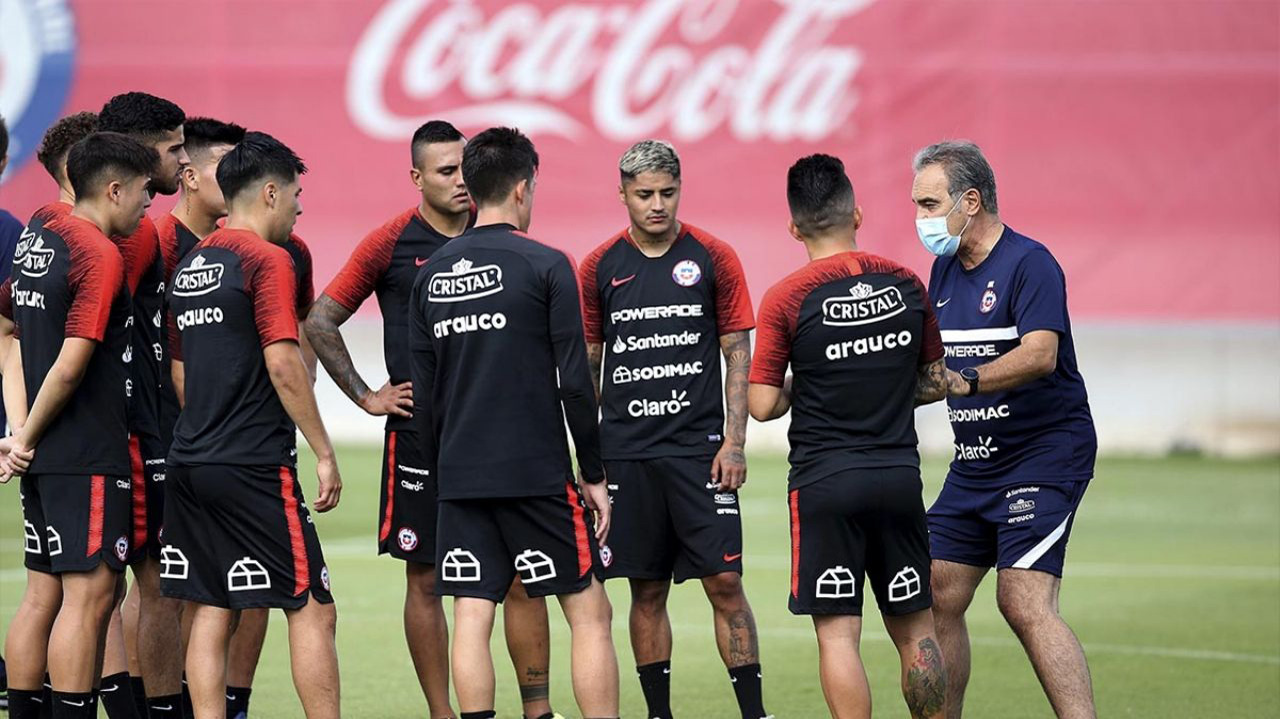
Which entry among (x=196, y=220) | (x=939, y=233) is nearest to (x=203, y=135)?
(x=196, y=220)

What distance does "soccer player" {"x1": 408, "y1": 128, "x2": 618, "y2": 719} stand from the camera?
6605mm

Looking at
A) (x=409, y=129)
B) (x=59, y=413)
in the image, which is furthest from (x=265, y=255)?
(x=409, y=129)

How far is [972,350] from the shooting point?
7.18m

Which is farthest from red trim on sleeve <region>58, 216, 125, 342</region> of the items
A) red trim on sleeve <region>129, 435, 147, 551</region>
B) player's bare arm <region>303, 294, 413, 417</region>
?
player's bare arm <region>303, 294, 413, 417</region>

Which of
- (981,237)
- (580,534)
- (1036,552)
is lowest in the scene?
(1036,552)

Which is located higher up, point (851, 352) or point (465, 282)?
point (465, 282)

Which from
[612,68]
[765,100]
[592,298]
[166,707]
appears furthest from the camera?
[612,68]

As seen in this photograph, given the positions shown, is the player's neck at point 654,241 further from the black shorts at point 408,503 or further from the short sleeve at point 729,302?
the black shorts at point 408,503

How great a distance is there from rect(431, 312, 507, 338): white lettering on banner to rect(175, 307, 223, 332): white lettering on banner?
0.82 metres

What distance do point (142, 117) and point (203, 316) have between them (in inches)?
52.9

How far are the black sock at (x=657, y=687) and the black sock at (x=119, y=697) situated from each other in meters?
2.18

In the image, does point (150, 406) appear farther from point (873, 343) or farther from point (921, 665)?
point (921, 665)

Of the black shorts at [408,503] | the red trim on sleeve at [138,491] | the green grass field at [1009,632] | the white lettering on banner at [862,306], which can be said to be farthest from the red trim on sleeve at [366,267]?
the white lettering on banner at [862,306]

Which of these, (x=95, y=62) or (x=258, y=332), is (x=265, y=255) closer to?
(x=258, y=332)
